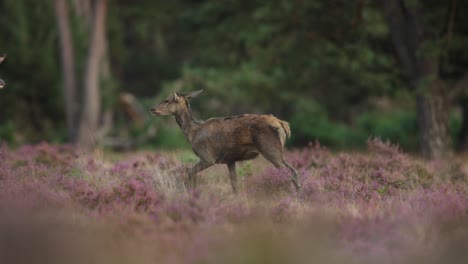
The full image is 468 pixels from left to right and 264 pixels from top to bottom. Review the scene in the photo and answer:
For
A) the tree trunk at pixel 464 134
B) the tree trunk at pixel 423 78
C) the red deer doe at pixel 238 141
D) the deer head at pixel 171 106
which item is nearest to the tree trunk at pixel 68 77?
the tree trunk at pixel 423 78

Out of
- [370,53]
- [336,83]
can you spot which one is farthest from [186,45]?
[370,53]

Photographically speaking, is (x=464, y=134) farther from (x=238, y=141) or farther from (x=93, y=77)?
(x=238, y=141)

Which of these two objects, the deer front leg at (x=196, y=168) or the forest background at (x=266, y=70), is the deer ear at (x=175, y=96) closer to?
the deer front leg at (x=196, y=168)

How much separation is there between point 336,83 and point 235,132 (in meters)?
16.8

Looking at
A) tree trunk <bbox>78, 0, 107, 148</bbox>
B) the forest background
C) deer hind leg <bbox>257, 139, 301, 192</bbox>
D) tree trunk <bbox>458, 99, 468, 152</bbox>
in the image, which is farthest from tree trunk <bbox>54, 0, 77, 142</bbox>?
deer hind leg <bbox>257, 139, 301, 192</bbox>

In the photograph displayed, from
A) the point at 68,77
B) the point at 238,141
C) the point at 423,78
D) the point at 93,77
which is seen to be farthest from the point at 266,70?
the point at 238,141

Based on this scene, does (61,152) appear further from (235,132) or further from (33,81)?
(33,81)

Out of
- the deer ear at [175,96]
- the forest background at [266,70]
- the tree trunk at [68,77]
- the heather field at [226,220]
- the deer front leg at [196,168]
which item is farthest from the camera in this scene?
the tree trunk at [68,77]

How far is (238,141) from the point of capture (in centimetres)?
948

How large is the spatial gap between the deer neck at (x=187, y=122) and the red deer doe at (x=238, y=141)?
0.28ft

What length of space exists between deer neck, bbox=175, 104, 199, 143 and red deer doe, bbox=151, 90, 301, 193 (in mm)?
85

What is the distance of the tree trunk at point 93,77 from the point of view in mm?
23969

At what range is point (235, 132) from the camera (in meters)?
9.51

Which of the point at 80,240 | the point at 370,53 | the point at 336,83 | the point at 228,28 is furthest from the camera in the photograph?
the point at 336,83
